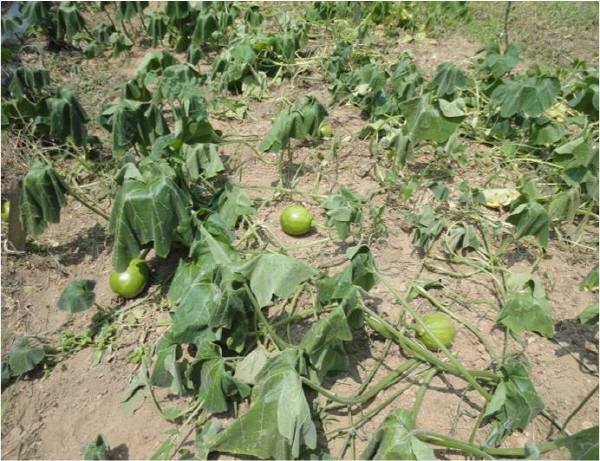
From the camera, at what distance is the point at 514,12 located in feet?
20.4

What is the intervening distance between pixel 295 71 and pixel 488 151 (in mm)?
2087

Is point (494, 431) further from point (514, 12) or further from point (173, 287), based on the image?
point (514, 12)

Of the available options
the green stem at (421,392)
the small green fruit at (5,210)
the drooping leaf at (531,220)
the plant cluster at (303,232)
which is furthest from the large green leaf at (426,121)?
the small green fruit at (5,210)

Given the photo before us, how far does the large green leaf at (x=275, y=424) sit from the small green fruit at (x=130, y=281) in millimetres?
1184

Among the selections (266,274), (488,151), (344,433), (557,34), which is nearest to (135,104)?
(266,274)

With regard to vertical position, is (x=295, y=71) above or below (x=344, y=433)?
above

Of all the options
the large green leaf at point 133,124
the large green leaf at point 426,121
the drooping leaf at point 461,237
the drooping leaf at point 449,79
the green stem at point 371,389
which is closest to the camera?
the green stem at point 371,389

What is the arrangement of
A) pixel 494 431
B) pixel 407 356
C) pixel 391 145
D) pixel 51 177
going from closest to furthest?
pixel 494 431, pixel 407 356, pixel 51 177, pixel 391 145

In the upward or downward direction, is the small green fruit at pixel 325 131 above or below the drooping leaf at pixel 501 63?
below

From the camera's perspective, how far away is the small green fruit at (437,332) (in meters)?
2.56

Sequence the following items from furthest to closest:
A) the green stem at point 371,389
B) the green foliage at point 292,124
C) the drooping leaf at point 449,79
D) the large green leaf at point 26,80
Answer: the drooping leaf at point 449,79 → the large green leaf at point 26,80 → the green foliage at point 292,124 → the green stem at point 371,389

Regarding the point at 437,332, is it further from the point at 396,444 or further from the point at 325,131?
the point at 325,131

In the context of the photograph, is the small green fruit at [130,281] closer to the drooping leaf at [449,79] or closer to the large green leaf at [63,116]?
the large green leaf at [63,116]

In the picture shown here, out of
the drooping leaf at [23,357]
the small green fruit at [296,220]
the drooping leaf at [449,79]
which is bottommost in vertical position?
the drooping leaf at [23,357]
